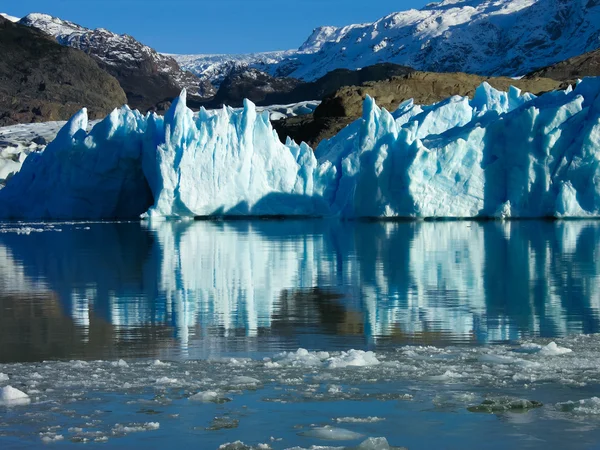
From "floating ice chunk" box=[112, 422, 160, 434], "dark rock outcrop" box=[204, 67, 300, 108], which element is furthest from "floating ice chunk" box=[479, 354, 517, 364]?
"dark rock outcrop" box=[204, 67, 300, 108]

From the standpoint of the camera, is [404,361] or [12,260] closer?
[404,361]

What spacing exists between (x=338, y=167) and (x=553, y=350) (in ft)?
90.9

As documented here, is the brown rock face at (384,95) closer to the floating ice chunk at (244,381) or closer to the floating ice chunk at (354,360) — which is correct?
the floating ice chunk at (354,360)

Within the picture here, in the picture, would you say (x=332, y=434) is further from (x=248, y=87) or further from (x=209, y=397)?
(x=248, y=87)

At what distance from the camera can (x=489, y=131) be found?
29.9m

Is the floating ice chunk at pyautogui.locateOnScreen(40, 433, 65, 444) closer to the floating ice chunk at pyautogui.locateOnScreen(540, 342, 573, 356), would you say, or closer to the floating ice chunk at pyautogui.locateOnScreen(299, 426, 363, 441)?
the floating ice chunk at pyautogui.locateOnScreen(299, 426, 363, 441)

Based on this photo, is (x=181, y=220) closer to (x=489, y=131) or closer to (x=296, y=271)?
(x=489, y=131)

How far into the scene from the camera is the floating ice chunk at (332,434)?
5539mm

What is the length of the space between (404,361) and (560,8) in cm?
19977

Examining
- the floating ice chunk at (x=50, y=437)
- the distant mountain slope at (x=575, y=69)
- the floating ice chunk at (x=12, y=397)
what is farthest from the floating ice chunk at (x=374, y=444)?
the distant mountain slope at (x=575, y=69)

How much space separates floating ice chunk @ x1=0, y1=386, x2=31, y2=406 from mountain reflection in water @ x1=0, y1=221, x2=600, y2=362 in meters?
1.58

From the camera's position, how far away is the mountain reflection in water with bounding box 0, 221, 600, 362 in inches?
350

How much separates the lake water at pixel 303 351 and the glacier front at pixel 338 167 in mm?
11989

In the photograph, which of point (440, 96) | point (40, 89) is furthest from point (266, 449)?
point (40, 89)
